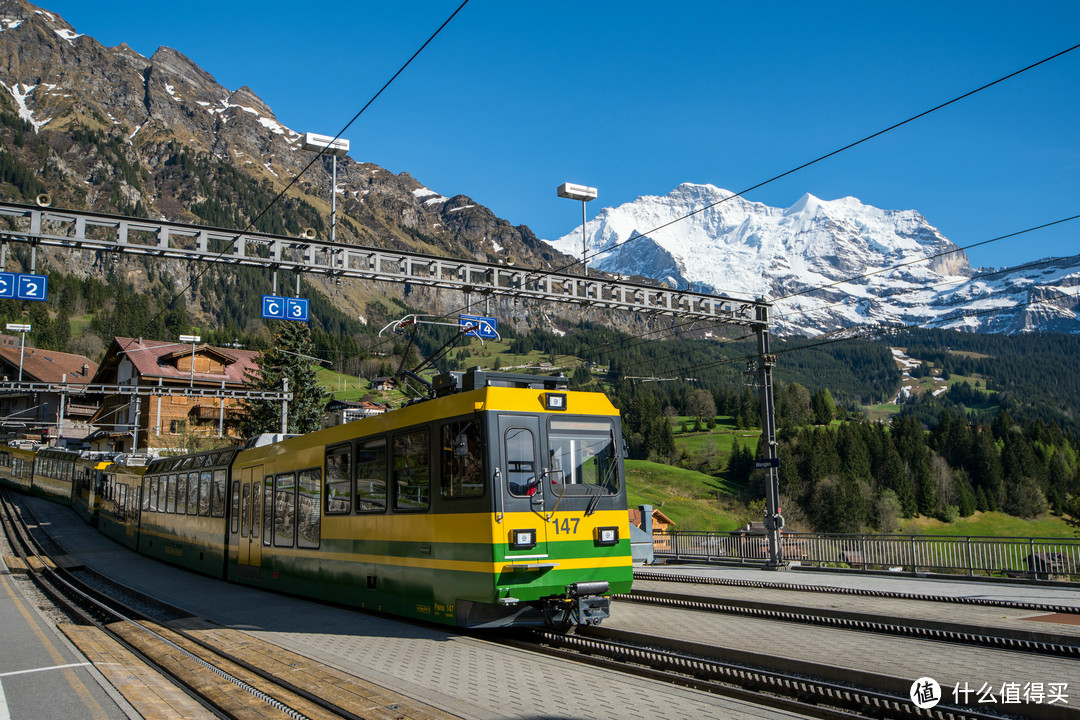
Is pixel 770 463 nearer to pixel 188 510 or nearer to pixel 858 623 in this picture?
pixel 858 623

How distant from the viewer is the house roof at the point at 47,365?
3233 inches

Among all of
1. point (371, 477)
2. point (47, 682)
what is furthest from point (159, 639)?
point (371, 477)

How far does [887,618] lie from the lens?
37.8 ft

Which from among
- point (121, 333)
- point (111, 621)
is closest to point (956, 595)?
point (111, 621)

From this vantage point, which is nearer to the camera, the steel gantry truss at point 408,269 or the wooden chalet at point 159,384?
the steel gantry truss at point 408,269

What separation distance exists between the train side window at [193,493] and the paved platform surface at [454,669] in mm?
5450

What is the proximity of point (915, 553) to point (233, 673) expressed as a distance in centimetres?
1764

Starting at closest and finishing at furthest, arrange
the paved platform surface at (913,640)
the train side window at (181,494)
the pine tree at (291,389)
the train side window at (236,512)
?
the paved platform surface at (913,640) < the train side window at (236,512) < the train side window at (181,494) < the pine tree at (291,389)

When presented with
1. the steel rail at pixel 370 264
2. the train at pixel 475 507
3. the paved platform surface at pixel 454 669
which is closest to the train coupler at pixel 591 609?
the train at pixel 475 507

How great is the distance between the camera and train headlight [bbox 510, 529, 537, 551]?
1017cm

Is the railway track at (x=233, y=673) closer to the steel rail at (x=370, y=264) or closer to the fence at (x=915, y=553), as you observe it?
the steel rail at (x=370, y=264)

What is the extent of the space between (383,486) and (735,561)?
16341 mm

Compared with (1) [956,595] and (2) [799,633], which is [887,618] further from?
(1) [956,595]

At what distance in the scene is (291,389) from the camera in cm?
5616
